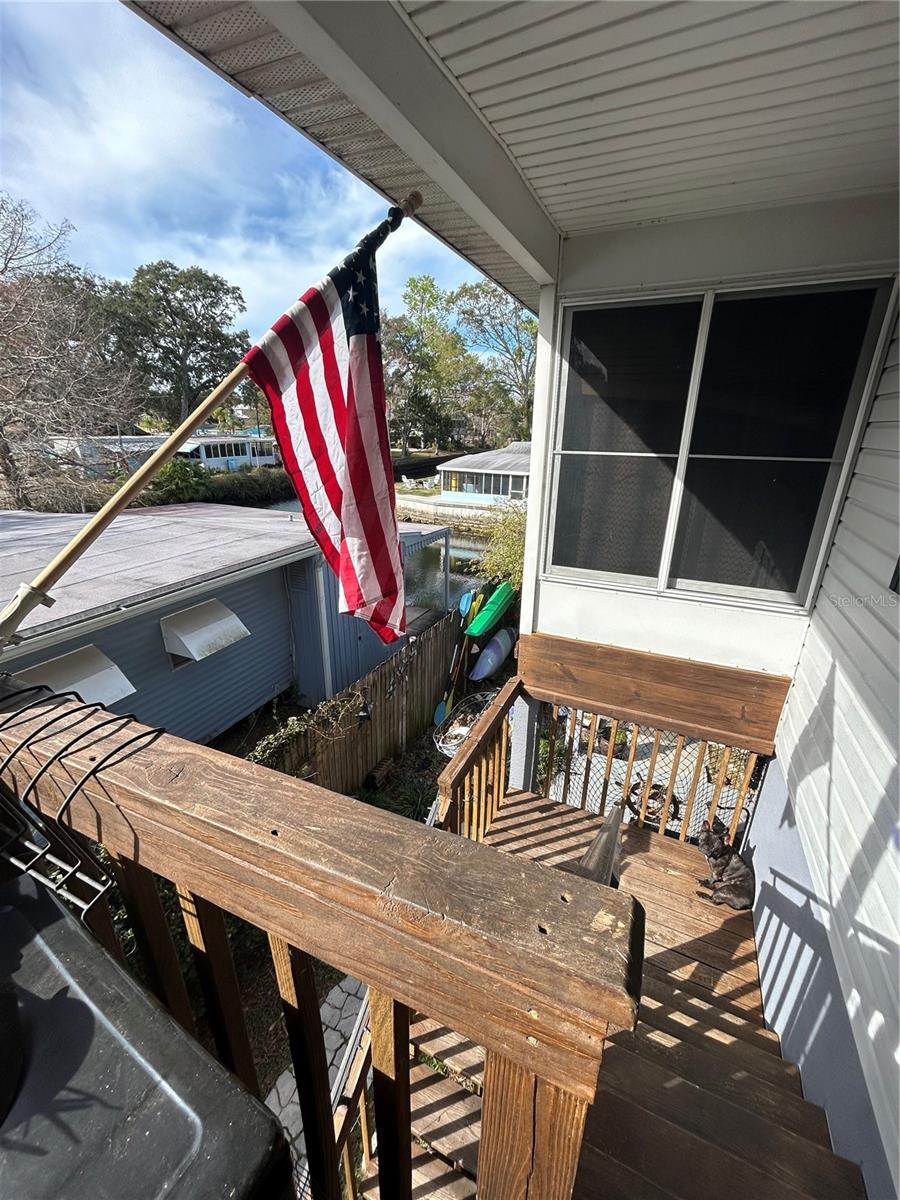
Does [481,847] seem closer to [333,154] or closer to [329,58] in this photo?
[329,58]

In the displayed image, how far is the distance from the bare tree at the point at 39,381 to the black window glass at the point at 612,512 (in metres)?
14.2

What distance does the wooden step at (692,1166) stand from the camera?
1.67 m

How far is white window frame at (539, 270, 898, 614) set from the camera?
263 cm

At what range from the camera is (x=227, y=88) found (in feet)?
5.57

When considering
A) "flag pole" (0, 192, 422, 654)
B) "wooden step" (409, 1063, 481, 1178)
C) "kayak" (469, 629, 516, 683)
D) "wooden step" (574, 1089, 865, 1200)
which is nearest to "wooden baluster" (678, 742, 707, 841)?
"wooden step" (574, 1089, 865, 1200)

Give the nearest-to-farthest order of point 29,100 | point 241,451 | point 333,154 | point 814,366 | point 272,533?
point 333,154 → point 814,366 → point 29,100 → point 272,533 → point 241,451

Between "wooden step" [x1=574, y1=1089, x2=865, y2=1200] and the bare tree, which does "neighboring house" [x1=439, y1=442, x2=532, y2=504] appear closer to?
the bare tree

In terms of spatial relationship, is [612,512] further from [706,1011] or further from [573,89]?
[706,1011]

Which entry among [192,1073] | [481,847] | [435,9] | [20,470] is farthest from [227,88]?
[20,470]

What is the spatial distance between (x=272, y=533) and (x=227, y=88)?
604 centimetres

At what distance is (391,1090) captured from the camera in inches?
30.6

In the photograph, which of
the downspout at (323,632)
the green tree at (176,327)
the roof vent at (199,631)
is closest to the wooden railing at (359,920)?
the roof vent at (199,631)

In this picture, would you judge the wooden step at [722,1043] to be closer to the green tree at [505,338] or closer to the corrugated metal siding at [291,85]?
the corrugated metal siding at [291,85]
